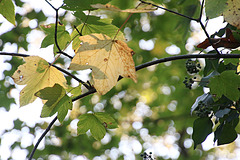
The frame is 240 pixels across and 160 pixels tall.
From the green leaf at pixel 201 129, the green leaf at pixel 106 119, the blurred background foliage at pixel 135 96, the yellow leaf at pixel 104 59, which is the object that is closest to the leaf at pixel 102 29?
the yellow leaf at pixel 104 59

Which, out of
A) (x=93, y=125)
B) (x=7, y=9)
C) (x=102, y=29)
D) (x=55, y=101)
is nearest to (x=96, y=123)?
(x=93, y=125)

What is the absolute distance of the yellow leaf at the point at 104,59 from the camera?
52 cm

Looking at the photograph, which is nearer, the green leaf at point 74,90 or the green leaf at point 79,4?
the green leaf at point 79,4

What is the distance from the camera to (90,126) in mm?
671

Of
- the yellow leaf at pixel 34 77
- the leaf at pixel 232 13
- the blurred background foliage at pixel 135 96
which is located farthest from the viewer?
the blurred background foliage at pixel 135 96

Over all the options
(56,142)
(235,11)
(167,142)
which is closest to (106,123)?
(235,11)

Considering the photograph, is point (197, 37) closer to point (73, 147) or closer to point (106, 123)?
point (73, 147)

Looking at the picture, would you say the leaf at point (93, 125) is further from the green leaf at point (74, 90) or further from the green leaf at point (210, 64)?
the green leaf at point (210, 64)

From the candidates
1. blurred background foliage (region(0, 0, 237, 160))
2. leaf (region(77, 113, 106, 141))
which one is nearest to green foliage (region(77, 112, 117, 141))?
leaf (region(77, 113, 106, 141))

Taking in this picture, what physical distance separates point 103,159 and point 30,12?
6.51 ft

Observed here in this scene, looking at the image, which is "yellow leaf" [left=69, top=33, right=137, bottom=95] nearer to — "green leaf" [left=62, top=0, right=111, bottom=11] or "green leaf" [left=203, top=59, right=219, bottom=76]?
"green leaf" [left=62, top=0, right=111, bottom=11]

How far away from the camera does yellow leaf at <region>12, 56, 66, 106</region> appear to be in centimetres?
59

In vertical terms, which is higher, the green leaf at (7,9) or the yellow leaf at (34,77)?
the green leaf at (7,9)

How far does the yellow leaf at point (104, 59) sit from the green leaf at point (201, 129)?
0.91 ft
